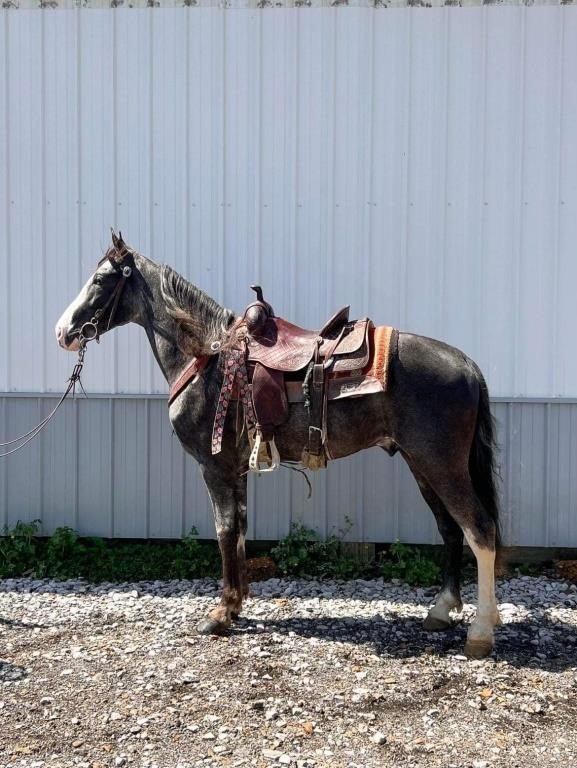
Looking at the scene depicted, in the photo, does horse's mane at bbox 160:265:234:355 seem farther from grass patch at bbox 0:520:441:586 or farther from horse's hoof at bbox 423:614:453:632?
horse's hoof at bbox 423:614:453:632

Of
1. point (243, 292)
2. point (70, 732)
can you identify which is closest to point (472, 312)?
point (243, 292)

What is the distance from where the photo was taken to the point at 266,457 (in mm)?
3848

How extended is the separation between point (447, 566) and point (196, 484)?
2.05m

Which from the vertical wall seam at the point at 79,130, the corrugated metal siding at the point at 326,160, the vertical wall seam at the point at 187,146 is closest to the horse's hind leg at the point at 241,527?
the corrugated metal siding at the point at 326,160

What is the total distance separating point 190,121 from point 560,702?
Result: 14.6 ft

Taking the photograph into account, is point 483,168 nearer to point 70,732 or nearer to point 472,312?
point 472,312

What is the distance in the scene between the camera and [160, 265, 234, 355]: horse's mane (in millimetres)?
3967

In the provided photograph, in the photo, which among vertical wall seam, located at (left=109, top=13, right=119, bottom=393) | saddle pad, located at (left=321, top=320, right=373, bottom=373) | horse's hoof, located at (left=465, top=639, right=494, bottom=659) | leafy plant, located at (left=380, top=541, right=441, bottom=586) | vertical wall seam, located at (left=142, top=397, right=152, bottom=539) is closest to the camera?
horse's hoof, located at (left=465, top=639, right=494, bottom=659)

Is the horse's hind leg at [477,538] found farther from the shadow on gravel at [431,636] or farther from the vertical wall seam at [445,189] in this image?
the vertical wall seam at [445,189]

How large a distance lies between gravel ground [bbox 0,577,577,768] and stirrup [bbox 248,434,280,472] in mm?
Answer: 972

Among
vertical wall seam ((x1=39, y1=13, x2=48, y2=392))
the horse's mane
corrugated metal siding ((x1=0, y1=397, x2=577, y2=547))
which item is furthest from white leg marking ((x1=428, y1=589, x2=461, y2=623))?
vertical wall seam ((x1=39, y1=13, x2=48, y2=392))

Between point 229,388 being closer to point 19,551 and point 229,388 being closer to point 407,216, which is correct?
point 407,216

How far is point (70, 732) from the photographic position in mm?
2879

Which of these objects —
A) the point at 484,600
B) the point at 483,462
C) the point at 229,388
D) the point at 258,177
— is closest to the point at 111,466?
the point at 229,388
